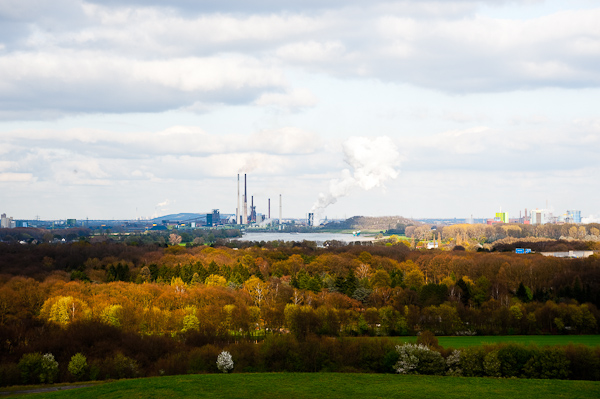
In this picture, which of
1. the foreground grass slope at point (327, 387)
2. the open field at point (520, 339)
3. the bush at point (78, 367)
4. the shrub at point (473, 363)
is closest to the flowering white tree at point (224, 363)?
the foreground grass slope at point (327, 387)

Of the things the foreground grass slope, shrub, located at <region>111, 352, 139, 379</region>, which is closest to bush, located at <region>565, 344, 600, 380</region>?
the foreground grass slope

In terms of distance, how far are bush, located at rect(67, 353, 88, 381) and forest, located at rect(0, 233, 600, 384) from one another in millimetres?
637

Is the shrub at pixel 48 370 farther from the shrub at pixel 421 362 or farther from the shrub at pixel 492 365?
the shrub at pixel 492 365

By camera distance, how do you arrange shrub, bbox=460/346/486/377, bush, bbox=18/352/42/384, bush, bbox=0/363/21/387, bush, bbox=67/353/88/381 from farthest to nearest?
shrub, bbox=460/346/486/377 → bush, bbox=67/353/88/381 → bush, bbox=18/352/42/384 → bush, bbox=0/363/21/387

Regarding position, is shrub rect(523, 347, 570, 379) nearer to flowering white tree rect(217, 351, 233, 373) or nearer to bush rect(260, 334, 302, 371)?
bush rect(260, 334, 302, 371)

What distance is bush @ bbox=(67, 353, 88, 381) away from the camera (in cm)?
3300

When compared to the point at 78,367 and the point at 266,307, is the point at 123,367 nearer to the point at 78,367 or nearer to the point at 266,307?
the point at 78,367

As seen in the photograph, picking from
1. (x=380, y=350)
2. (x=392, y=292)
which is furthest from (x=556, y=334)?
(x=380, y=350)

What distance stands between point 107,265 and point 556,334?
5348 centimetres

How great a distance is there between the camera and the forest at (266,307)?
36.4 m

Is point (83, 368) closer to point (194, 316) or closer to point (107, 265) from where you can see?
point (194, 316)

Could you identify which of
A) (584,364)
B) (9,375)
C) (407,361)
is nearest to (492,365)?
(407,361)

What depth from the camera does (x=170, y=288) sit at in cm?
5947

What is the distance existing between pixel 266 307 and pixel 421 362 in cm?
2106
